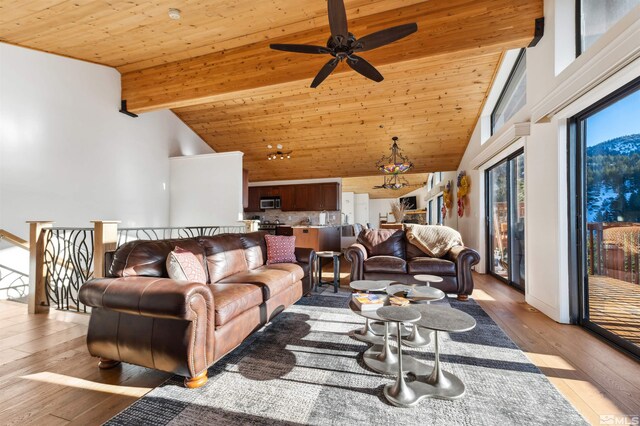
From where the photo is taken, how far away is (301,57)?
396 cm

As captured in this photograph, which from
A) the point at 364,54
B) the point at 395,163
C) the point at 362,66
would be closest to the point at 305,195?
the point at 395,163

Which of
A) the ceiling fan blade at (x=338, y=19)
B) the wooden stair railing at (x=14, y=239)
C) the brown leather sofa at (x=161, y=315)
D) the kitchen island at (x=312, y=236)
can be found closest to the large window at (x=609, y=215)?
the ceiling fan blade at (x=338, y=19)

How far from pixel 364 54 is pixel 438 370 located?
366 centimetres

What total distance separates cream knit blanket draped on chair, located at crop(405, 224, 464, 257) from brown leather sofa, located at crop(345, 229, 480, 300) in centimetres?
9

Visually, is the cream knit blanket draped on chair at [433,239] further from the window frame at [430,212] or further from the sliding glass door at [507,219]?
the window frame at [430,212]

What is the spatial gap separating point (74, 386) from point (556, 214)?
4.33m

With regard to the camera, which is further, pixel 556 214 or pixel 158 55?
pixel 158 55

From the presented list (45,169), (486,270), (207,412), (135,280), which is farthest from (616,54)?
(45,169)

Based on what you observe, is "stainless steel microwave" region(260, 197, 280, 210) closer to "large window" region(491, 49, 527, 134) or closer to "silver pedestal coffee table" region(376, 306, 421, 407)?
"large window" region(491, 49, 527, 134)

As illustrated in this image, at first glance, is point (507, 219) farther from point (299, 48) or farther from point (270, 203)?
point (270, 203)

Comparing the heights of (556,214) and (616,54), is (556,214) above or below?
below

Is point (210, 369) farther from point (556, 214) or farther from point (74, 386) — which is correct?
point (556, 214)

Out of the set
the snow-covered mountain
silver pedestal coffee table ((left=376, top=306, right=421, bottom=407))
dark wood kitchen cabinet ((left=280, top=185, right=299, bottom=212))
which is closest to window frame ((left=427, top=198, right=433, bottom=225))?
dark wood kitchen cabinet ((left=280, top=185, right=299, bottom=212))

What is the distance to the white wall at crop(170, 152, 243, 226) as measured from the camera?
614 centimetres
